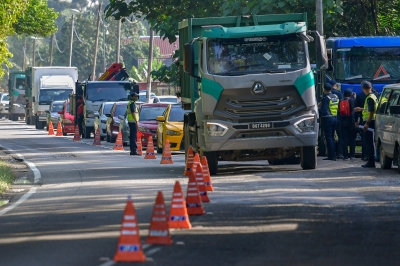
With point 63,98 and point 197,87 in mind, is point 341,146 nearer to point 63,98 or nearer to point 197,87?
point 197,87

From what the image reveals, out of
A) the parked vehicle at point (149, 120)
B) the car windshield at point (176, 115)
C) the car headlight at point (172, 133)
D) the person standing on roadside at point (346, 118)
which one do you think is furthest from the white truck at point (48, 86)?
the person standing on roadside at point (346, 118)

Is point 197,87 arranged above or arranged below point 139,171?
above

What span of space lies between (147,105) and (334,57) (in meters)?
9.54

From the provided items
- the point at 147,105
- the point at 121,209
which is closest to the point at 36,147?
the point at 147,105

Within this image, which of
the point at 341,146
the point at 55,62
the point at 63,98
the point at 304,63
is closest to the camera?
the point at 304,63

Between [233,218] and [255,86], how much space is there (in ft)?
21.3

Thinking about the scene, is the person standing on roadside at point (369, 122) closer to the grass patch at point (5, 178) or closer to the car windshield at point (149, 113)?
the grass patch at point (5, 178)

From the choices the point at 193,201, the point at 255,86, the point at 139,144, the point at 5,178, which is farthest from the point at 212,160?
the point at 139,144

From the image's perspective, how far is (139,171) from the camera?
2203 cm

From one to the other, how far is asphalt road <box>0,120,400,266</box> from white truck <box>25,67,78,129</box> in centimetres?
3490

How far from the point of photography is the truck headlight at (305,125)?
19.4 metres

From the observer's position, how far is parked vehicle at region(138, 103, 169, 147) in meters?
31.9

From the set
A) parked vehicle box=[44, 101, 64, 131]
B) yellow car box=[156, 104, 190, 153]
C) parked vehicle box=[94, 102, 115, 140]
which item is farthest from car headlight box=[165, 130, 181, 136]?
parked vehicle box=[44, 101, 64, 131]

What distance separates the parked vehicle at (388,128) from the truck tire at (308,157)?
4.97 feet
